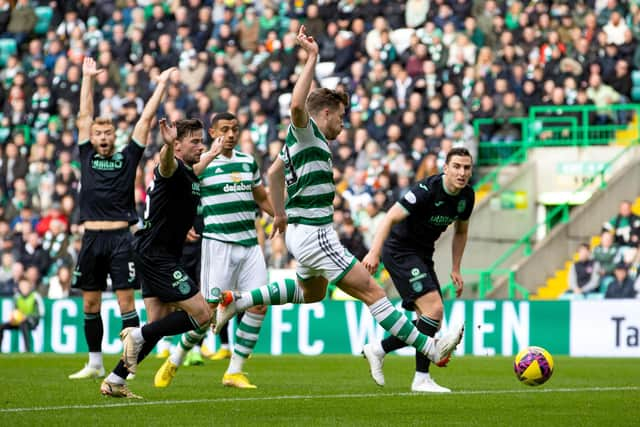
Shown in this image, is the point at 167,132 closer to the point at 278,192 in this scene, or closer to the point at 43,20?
the point at 278,192

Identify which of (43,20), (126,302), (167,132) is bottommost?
(126,302)

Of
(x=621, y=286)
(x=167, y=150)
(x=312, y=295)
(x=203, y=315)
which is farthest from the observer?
(x=621, y=286)

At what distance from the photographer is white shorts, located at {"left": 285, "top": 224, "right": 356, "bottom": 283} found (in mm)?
9922

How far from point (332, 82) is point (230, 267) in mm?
11655

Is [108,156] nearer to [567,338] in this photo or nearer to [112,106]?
[567,338]

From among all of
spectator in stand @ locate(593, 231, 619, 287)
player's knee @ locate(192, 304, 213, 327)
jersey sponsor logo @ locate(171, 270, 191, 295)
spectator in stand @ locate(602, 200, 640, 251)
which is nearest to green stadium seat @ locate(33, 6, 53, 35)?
spectator in stand @ locate(602, 200, 640, 251)

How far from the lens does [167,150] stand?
989cm

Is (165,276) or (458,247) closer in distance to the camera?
(165,276)

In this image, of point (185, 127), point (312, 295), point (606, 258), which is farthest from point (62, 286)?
point (312, 295)

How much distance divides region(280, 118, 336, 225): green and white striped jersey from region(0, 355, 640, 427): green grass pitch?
4.56 feet

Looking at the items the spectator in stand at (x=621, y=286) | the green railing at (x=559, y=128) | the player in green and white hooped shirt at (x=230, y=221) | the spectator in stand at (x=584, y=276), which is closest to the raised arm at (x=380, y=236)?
→ the player in green and white hooped shirt at (x=230, y=221)

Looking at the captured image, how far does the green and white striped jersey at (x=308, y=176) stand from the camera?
981cm

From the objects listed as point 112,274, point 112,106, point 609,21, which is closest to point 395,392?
point 112,274

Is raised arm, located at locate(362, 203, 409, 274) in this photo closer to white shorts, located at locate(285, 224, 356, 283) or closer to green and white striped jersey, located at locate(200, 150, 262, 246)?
white shorts, located at locate(285, 224, 356, 283)
